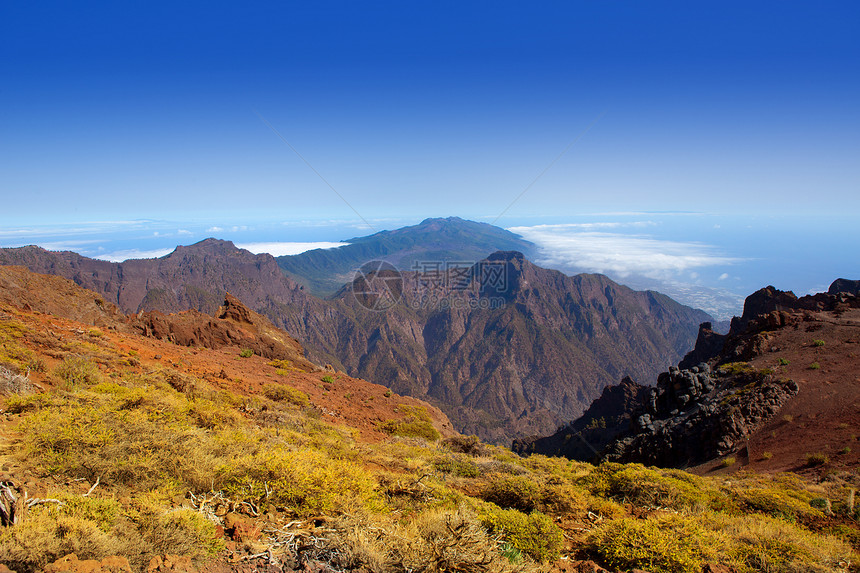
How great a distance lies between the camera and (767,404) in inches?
792

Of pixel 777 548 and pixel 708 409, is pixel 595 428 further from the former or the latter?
pixel 777 548

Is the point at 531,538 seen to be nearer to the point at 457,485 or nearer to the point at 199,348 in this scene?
the point at 457,485

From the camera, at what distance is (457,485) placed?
368 inches

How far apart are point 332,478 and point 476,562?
2.86m

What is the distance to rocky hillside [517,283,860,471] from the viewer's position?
17344 mm

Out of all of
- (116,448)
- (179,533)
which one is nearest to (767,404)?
(179,533)

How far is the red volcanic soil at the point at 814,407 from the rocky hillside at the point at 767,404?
37mm

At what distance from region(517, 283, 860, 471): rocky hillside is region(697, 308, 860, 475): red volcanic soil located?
37 mm

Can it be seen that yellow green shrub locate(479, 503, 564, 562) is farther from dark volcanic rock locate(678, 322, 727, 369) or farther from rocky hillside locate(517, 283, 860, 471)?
dark volcanic rock locate(678, 322, 727, 369)

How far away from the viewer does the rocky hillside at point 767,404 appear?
1734 cm

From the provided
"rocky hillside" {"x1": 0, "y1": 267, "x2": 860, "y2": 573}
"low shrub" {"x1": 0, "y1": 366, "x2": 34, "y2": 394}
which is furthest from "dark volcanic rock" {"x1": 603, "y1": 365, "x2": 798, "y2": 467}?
"low shrub" {"x1": 0, "y1": 366, "x2": 34, "y2": 394}

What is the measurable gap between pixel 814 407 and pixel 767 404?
1.80 meters

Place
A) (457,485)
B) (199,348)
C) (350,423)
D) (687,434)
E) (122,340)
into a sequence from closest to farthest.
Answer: (457,485) < (350,423) < (122,340) < (687,434) < (199,348)

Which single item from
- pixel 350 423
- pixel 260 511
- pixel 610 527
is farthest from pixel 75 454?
pixel 350 423
